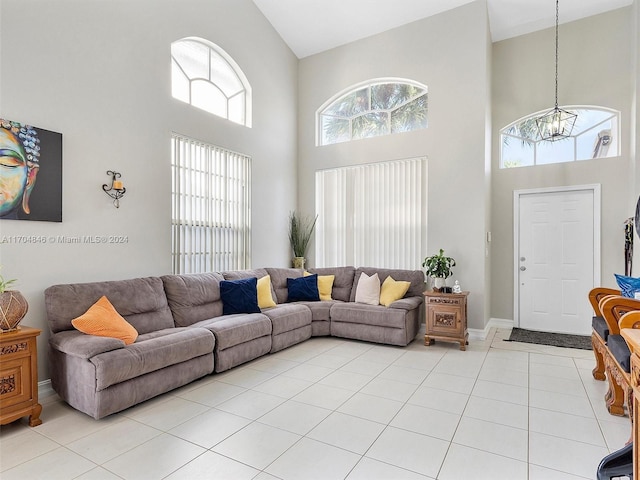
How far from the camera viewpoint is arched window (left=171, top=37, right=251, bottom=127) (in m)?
4.49

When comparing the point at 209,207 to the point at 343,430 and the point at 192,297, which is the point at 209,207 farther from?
the point at 343,430

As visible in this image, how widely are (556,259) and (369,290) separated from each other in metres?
2.75

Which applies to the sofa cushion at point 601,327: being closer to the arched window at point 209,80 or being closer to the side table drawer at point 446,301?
the side table drawer at point 446,301

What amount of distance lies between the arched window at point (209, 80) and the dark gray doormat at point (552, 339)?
16.2 feet

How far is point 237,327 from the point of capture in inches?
146

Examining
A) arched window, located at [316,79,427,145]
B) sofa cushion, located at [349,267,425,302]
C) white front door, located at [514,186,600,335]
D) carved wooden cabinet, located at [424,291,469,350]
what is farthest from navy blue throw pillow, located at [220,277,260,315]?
white front door, located at [514,186,600,335]

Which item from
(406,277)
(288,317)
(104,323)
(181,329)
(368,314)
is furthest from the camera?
(406,277)

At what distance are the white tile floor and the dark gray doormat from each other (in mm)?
1017

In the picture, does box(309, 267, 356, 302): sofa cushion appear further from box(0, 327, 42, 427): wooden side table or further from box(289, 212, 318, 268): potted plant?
box(0, 327, 42, 427): wooden side table

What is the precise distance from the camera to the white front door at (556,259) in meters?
4.99

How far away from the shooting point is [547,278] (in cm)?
526

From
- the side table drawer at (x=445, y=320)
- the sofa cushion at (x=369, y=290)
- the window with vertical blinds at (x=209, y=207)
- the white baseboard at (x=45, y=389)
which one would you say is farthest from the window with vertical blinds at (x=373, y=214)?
the white baseboard at (x=45, y=389)

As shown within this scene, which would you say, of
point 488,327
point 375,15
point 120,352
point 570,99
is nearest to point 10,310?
point 120,352

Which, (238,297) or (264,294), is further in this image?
(264,294)
